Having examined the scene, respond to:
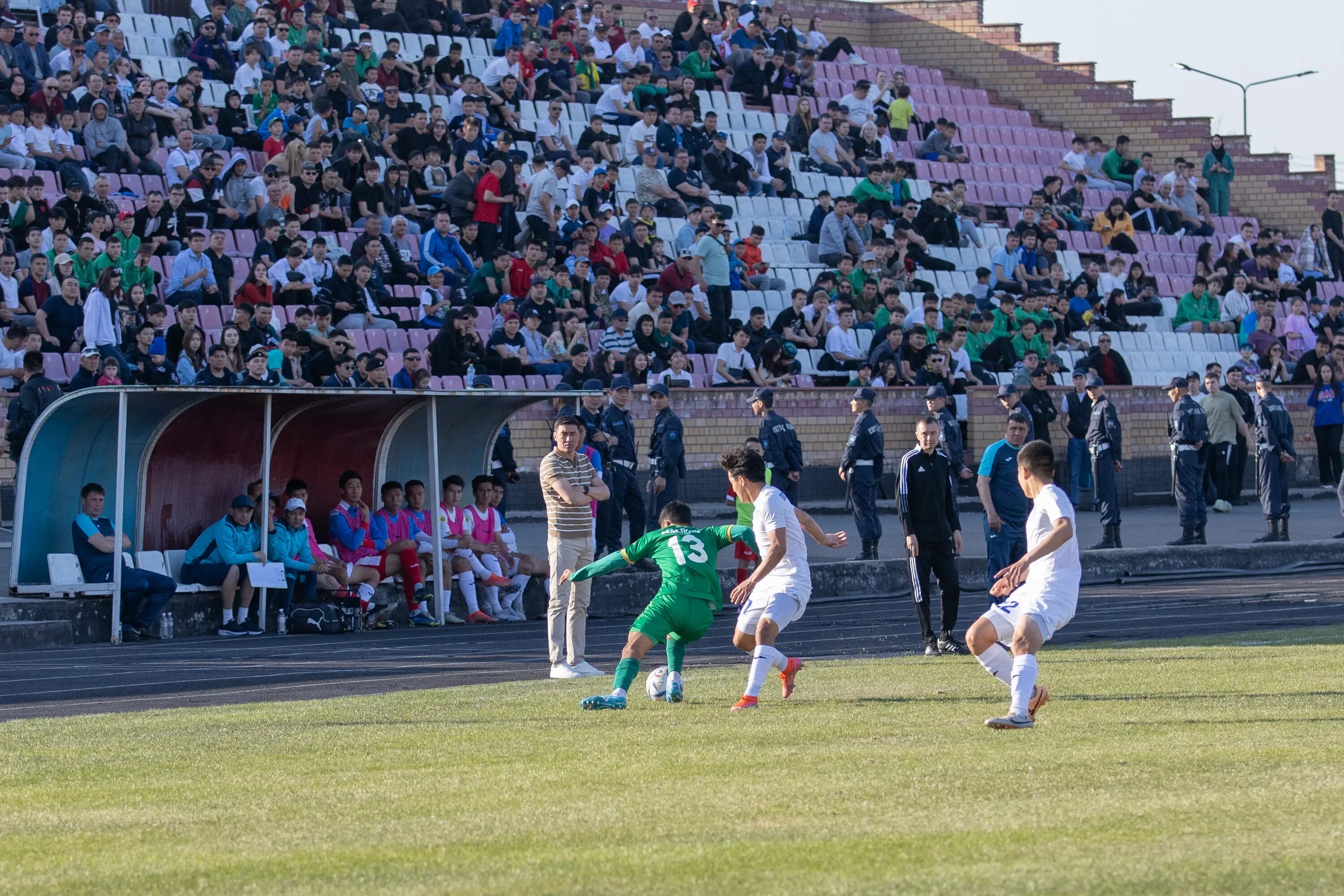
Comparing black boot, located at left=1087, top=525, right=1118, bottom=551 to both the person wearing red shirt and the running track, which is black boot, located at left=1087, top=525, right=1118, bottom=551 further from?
the person wearing red shirt

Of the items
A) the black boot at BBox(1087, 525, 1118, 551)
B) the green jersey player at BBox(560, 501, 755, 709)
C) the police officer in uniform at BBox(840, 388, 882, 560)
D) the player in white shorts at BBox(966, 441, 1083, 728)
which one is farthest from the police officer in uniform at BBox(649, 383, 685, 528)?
the player in white shorts at BBox(966, 441, 1083, 728)

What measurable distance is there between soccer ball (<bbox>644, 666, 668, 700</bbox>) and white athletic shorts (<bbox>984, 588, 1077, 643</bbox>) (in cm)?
220

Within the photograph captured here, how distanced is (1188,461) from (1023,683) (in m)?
13.5

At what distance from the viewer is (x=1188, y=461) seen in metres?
22.2

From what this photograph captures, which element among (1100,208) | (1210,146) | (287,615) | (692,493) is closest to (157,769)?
(287,615)

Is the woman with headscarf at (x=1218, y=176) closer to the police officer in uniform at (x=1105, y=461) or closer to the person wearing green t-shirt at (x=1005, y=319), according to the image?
the person wearing green t-shirt at (x=1005, y=319)

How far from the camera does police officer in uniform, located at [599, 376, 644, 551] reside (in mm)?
19828

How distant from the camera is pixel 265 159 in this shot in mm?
25531

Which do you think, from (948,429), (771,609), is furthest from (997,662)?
(948,429)

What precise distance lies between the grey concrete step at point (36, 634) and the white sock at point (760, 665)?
786 cm

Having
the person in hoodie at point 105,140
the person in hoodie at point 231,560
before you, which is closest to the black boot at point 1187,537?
the person in hoodie at point 231,560

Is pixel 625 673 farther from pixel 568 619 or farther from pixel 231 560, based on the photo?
pixel 231 560

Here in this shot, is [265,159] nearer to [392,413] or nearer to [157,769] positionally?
[392,413]

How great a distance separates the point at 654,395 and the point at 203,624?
5.66 meters
